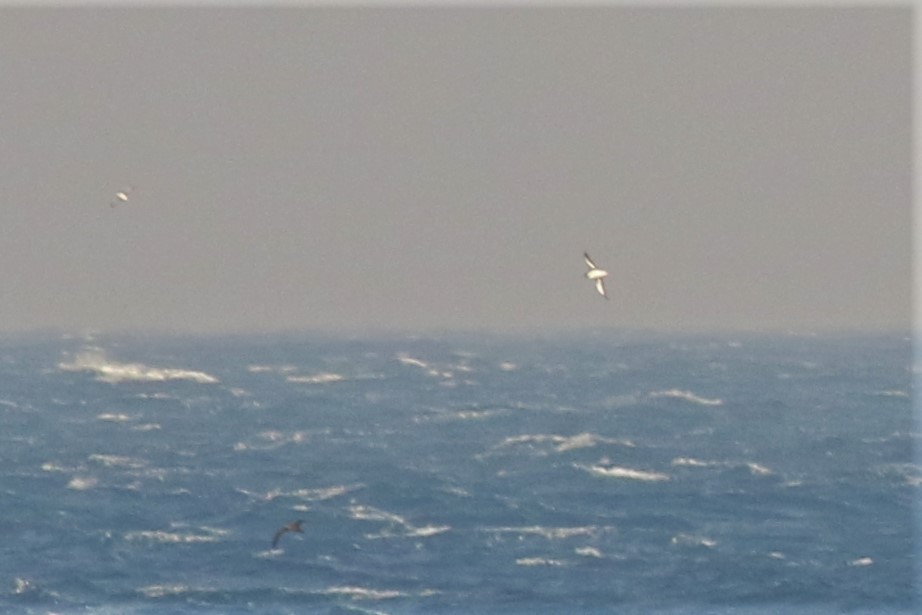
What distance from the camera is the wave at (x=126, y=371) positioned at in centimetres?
11469

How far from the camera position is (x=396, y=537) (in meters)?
71.1

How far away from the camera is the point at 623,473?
8256 centimetres

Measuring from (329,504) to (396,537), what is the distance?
656 centimetres

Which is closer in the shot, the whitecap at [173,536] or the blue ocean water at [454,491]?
the blue ocean water at [454,491]

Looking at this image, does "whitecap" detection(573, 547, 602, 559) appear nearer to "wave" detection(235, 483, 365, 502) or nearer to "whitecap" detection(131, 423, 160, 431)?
"wave" detection(235, 483, 365, 502)

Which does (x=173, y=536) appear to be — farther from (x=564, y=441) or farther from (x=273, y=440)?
(x=564, y=441)

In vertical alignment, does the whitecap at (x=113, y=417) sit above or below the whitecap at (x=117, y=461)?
above

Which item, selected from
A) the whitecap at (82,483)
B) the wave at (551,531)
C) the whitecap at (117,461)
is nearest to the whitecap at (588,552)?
the wave at (551,531)

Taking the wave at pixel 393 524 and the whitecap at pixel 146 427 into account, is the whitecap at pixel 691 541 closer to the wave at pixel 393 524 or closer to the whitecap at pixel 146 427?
the wave at pixel 393 524

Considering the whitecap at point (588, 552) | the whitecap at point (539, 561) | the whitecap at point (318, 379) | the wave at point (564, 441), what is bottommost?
the whitecap at point (539, 561)

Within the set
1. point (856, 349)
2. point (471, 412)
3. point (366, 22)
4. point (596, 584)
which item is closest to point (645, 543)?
point (596, 584)

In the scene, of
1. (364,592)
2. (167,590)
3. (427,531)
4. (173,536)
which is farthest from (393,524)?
(167,590)

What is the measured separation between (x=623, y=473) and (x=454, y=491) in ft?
32.1

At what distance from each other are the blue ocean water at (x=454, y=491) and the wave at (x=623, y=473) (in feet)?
0.63
